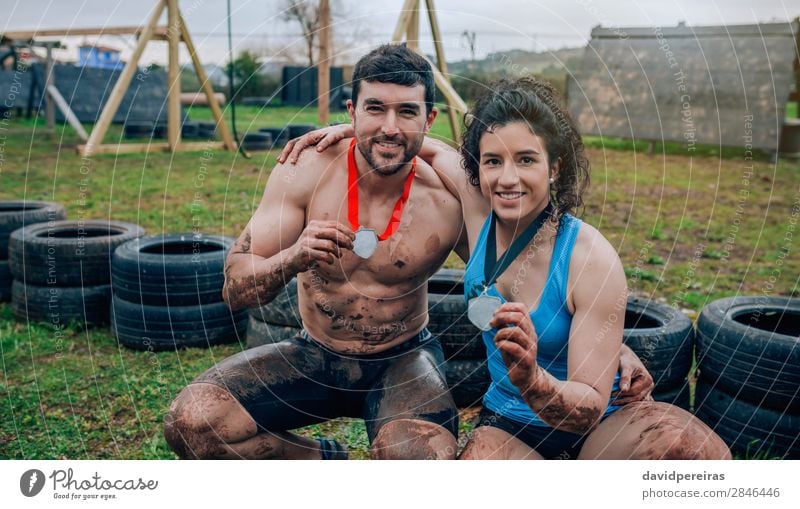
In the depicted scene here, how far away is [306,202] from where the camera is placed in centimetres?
266

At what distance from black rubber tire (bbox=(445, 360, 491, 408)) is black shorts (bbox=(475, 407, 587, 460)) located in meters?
1.07

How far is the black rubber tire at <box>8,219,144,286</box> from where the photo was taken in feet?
14.5

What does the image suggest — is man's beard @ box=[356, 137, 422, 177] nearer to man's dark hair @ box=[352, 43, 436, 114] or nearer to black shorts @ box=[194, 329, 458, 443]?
man's dark hair @ box=[352, 43, 436, 114]

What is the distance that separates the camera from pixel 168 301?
4.09 m

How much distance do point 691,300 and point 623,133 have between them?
7493 mm

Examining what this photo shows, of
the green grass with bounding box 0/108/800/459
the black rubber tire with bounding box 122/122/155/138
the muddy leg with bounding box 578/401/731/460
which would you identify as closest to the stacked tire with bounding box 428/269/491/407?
the green grass with bounding box 0/108/800/459

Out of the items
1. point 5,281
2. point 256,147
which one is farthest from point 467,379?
point 256,147

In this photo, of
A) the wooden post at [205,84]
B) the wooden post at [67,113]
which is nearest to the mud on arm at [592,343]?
the wooden post at [205,84]

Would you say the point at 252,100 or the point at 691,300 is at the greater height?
the point at 252,100

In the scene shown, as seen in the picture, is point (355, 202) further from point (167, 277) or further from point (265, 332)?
point (167, 277)

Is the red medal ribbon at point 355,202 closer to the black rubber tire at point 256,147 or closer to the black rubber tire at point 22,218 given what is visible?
the black rubber tire at point 22,218
